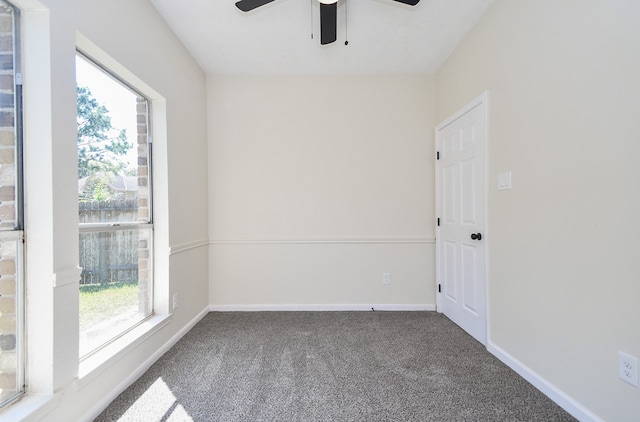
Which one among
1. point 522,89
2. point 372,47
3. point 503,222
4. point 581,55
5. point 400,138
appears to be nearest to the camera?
point 581,55

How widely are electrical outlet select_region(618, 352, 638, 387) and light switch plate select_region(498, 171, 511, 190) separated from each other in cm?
107

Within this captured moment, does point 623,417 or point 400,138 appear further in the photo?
point 400,138

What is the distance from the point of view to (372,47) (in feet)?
8.66

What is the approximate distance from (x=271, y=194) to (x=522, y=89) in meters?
2.33

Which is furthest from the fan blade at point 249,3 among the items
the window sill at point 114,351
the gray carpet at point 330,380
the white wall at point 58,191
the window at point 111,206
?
the gray carpet at point 330,380

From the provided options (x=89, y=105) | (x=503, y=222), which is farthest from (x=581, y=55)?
(x=89, y=105)

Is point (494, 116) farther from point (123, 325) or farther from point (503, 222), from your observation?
point (123, 325)

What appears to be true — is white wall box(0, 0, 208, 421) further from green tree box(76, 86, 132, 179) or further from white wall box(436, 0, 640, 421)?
white wall box(436, 0, 640, 421)

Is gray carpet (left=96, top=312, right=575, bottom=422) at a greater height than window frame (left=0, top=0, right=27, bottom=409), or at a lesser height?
lesser

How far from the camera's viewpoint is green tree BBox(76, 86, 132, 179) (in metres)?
1.56

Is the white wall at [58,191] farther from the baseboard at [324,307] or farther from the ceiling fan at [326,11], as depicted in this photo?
the baseboard at [324,307]

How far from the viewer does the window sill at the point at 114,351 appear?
1.46 metres

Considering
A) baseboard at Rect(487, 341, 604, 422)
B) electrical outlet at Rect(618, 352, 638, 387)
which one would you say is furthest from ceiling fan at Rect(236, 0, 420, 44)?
baseboard at Rect(487, 341, 604, 422)

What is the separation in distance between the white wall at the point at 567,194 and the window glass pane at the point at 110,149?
262 centimetres
